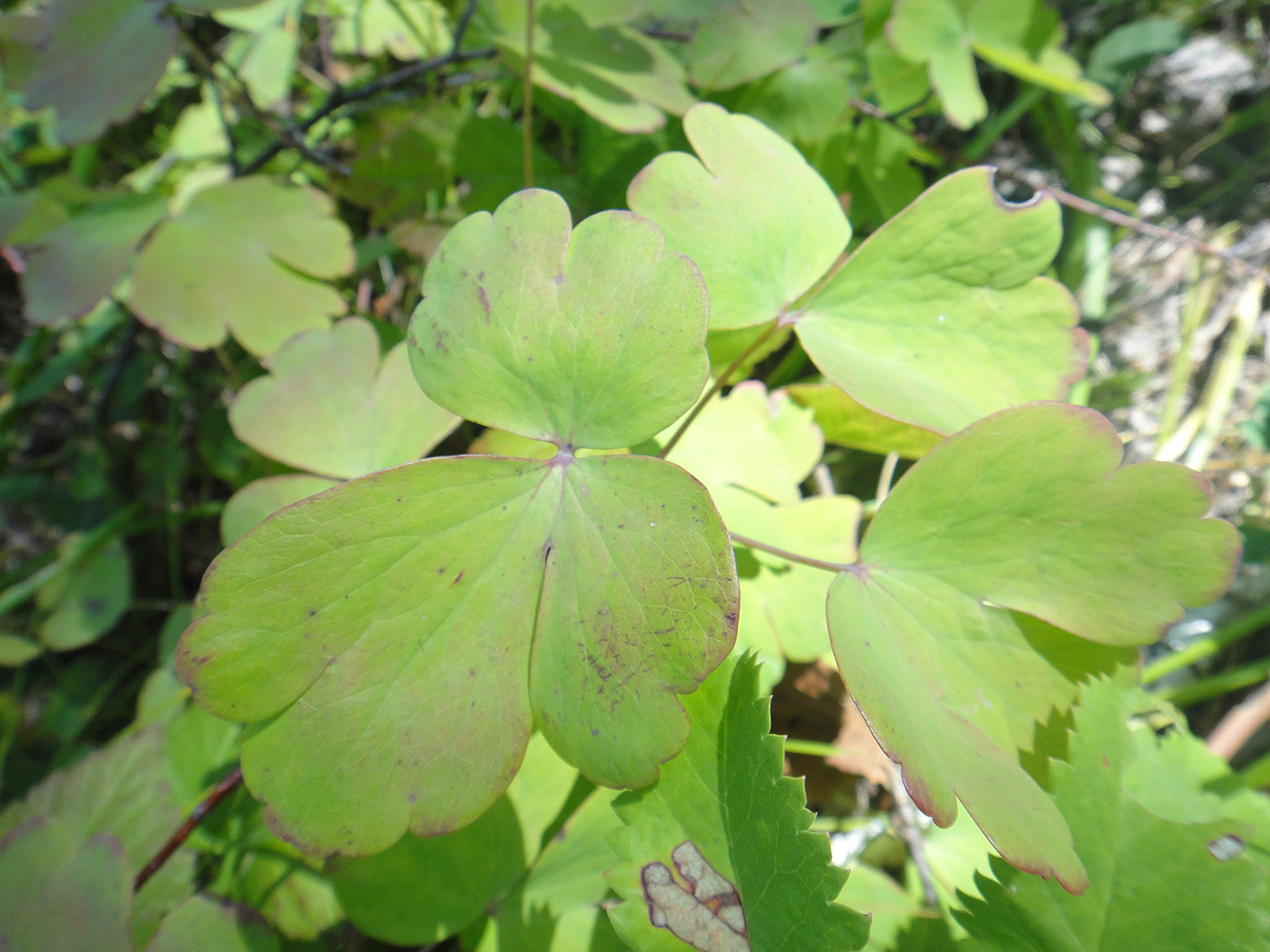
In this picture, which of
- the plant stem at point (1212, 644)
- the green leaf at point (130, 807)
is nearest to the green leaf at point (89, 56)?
the green leaf at point (130, 807)

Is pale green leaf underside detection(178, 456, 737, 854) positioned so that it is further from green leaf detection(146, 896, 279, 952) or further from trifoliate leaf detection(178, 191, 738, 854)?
green leaf detection(146, 896, 279, 952)

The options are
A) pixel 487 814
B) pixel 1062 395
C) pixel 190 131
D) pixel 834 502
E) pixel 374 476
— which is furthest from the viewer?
pixel 190 131

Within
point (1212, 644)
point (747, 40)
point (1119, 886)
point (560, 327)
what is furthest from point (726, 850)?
point (747, 40)

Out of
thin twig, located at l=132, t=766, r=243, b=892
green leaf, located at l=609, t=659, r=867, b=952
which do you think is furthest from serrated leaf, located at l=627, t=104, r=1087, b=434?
thin twig, located at l=132, t=766, r=243, b=892

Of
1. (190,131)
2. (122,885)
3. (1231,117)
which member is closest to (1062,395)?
(122,885)

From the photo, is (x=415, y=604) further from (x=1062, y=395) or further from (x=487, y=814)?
(x=1062, y=395)

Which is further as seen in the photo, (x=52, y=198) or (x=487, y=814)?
(x=52, y=198)
